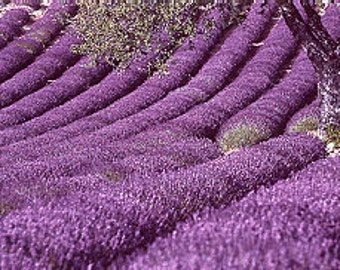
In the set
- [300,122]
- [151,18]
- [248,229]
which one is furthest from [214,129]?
[248,229]

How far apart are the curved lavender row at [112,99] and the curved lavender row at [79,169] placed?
12.0 ft

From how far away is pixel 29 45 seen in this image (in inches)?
869

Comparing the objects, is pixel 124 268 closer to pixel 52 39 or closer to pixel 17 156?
pixel 17 156

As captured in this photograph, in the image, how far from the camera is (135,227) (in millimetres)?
3525

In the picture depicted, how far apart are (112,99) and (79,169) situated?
10631 mm

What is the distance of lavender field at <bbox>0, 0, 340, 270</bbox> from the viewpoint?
258cm

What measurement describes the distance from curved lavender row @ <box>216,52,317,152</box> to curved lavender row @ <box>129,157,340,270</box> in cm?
622

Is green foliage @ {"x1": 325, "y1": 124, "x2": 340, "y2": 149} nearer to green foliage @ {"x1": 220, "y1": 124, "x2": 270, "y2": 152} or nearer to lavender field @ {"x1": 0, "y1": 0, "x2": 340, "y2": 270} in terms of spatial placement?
lavender field @ {"x1": 0, "y1": 0, "x2": 340, "y2": 270}

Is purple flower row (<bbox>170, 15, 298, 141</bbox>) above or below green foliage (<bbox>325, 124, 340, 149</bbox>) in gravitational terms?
below

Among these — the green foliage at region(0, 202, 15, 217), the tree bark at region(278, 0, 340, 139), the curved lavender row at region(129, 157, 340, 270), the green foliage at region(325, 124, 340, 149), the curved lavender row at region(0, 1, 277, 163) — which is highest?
the curved lavender row at region(129, 157, 340, 270)

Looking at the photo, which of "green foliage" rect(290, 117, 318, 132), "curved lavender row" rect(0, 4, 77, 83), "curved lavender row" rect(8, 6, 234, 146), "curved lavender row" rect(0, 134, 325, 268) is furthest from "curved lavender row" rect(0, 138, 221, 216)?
"curved lavender row" rect(0, 4, 77, 83)

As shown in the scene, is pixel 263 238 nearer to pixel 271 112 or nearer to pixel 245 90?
pixel 271 112

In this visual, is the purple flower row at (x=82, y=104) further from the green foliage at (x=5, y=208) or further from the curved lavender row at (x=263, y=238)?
the curved lavender row at (x=263, y=238)

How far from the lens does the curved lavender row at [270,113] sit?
9953 millimetres
